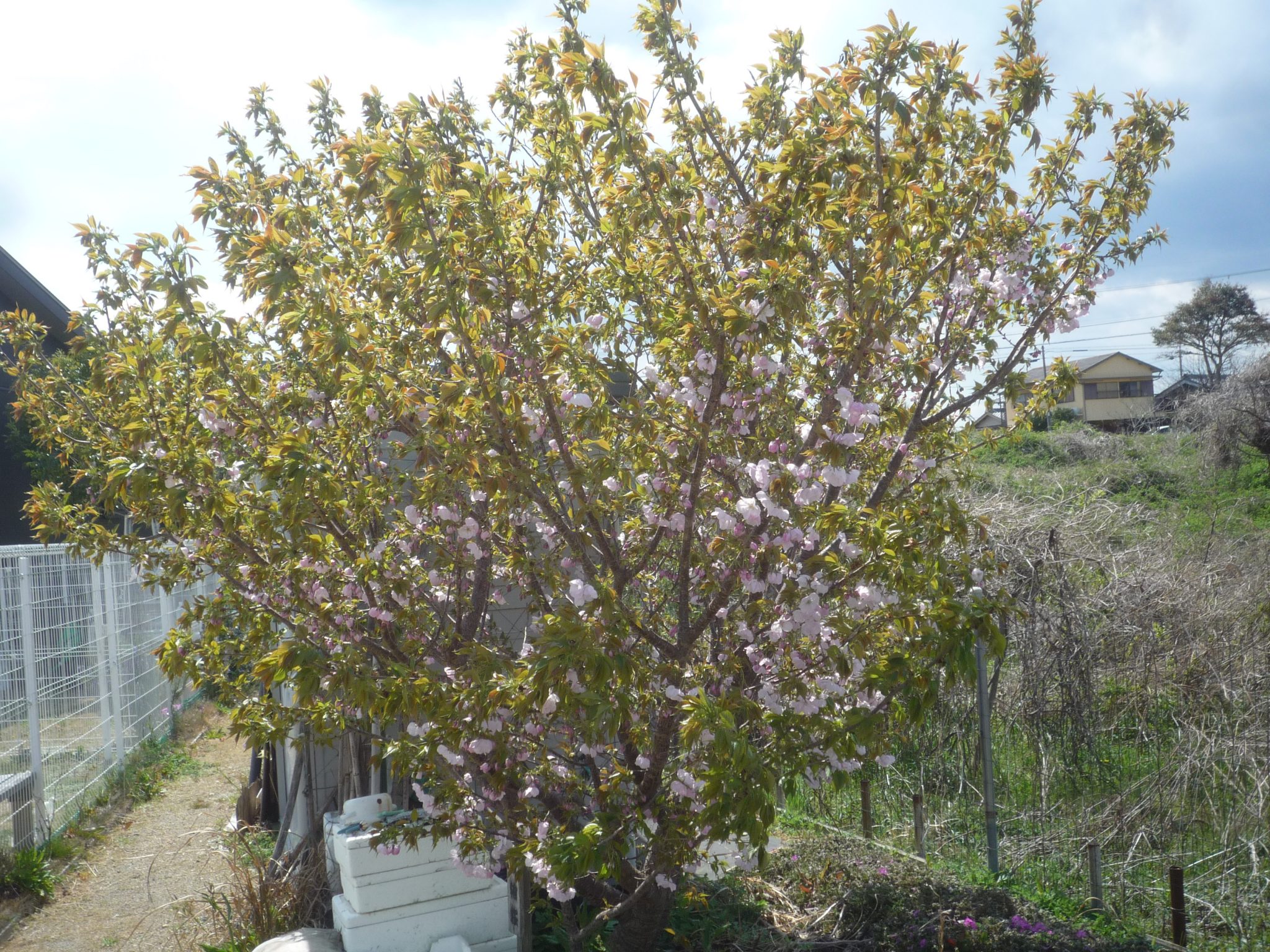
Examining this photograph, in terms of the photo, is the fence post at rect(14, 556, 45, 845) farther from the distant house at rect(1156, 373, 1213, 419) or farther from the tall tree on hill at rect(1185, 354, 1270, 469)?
the distant house at rect(1156, 373, 1213, 419)

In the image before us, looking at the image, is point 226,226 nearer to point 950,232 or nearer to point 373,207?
point 373,207

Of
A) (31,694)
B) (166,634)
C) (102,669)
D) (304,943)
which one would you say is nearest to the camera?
(304,943)

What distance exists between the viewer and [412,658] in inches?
137

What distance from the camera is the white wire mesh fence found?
5.71m

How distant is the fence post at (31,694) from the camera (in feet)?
19.0

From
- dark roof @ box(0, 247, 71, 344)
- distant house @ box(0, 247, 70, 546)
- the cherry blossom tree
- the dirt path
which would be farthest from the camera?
distant house @ box(0, 247, 70, 546)

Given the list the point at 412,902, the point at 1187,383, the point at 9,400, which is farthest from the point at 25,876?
the point at 1187,383

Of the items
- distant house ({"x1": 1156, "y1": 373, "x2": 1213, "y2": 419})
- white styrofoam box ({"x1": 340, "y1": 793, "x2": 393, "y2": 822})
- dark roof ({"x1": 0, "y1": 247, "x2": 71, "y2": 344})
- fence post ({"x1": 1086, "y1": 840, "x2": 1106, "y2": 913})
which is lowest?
fence post ({"x1": 1086, "y1": 840, "x2": 1106, "y2": 913})

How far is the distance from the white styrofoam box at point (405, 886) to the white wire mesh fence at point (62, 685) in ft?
6.71

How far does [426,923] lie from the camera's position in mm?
3697

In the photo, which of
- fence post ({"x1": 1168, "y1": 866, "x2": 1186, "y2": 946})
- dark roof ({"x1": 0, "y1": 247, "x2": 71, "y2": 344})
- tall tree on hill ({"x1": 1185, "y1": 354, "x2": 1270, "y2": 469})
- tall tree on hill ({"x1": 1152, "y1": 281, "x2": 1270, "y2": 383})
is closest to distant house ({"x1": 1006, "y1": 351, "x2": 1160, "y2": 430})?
tall tree on hill ({"x1": 1152, "y1": 281, "x2": 1270, "y2": 383})

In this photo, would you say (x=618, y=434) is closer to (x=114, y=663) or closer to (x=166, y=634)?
(x=114, y=663)

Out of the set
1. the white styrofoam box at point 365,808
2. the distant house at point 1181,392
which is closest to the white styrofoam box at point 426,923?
the white styrofoam box at point 365,808

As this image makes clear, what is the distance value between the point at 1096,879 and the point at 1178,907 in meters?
0.43
